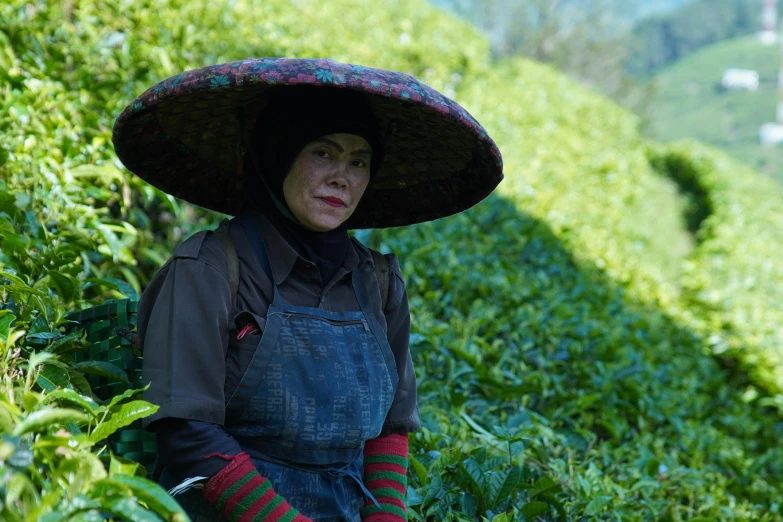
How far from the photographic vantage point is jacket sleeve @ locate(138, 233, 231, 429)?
1.56 metres

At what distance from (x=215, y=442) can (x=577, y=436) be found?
2004 mm

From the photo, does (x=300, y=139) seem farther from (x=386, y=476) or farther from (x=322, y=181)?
(x=386, y=476)

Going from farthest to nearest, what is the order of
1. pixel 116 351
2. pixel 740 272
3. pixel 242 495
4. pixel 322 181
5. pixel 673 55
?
pixel 673 55, pixel 740 272, pixel 116 351, pixel 322 181, pixel 242 495

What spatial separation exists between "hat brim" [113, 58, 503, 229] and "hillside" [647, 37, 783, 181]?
35348 millimetres

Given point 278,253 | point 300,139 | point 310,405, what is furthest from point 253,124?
point 310,405

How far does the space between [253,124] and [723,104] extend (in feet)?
165

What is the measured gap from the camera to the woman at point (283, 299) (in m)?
1.60

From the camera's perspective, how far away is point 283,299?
1766 mm

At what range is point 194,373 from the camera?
1584mm

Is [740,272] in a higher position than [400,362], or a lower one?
higher

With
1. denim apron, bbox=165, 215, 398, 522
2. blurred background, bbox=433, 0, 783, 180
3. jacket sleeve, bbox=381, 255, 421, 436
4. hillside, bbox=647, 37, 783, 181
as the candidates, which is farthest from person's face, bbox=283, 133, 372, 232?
hillside, bbox=647, 37, 783, 181

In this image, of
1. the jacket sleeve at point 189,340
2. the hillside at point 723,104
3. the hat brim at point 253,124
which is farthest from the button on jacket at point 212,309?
the hillside at point 723,104

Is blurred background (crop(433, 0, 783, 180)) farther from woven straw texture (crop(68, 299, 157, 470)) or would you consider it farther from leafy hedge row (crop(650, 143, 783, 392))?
woven straw texture (crop(68, 299, 157, 470))

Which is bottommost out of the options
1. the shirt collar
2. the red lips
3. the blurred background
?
the shirt collar
